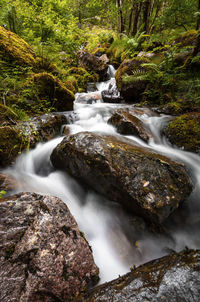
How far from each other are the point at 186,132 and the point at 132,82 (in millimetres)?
3923

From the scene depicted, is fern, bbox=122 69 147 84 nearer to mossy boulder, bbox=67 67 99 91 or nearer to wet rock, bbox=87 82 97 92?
wet rock, bbox=87 82 97 92

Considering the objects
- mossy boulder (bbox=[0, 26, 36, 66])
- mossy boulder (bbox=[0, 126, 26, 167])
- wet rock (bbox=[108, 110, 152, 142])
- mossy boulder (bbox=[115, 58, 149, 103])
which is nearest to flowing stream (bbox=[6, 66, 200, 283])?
mossy boulder (bbox=[0, 126, 26, 167])

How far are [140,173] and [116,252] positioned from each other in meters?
1.18

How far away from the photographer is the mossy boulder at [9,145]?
2668mm

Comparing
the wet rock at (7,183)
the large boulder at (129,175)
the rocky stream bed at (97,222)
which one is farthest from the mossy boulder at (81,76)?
the wet rock at (7,183)

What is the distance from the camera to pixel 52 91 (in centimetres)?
461

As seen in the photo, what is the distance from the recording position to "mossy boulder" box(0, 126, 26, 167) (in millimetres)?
2668

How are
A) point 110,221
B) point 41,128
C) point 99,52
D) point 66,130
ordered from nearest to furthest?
point 110,221 → point 41,128 → point 66,130 → point 99,52

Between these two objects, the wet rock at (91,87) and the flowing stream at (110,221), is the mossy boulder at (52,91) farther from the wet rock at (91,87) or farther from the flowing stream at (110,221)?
the wet rock at (91,87)

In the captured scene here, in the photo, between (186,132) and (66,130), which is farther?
(66,130)

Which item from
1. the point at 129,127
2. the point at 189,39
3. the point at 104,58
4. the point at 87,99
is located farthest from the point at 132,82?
the point at 104,58

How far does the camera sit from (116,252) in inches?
79.8

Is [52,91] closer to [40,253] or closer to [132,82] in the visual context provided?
[132,82]

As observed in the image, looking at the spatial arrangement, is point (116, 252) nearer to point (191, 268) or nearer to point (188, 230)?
point (191, 268)
